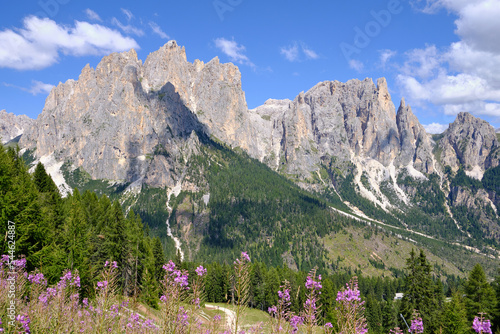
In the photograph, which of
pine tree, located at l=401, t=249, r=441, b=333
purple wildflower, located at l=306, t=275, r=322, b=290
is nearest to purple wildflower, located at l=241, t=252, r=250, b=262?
purple wildflower, located at l=306, t=275, r=322, b=290

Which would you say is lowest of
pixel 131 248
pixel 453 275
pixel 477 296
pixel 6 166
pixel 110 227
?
pixel 453 275

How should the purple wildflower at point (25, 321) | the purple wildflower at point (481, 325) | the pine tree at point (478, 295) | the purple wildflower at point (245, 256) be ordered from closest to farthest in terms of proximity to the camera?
the purple wildflower at point (245, 256) < the purple wildflower at point (481, 325) < the purple wildflower at point (25, 321) < the pine tree at point (478, 295)

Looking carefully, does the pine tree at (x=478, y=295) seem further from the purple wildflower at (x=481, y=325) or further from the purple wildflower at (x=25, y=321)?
the purple wildflower at (x=25, y=321)

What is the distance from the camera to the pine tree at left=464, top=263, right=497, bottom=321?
34369 mm

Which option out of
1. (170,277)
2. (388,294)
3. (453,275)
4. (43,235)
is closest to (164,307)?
(170,277)

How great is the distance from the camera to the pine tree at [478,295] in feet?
113

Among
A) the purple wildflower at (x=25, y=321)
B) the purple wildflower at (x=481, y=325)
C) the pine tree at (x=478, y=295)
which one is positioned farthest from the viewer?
the pine tree at (x=478, y=295)

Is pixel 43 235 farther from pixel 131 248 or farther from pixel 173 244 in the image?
pixel 173 244

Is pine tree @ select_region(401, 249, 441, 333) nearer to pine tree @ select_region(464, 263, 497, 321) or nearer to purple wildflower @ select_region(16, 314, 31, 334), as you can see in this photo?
pine tree @ select_region(464, 263, 497, 321)

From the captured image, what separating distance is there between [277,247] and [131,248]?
161 metres

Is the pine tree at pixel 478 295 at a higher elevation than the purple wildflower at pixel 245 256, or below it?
below

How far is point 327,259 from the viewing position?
593ft

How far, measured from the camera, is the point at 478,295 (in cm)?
3700

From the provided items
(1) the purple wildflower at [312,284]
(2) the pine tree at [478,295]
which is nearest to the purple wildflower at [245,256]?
(1) the purple wildflower at [312,284]
